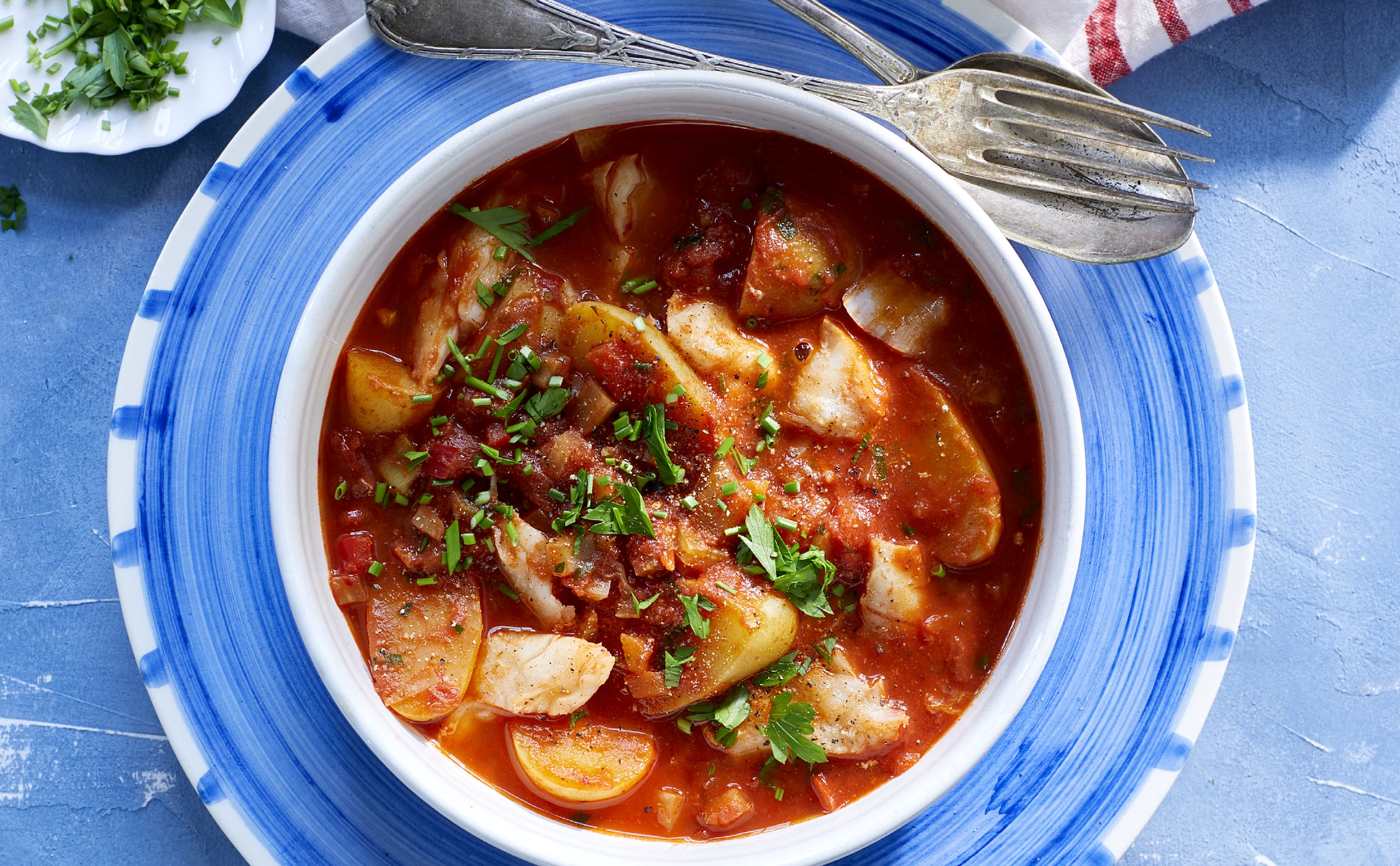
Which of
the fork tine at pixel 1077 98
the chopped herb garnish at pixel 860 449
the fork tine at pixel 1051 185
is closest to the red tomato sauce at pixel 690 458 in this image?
the chopped herb garnish at pixel 860 449

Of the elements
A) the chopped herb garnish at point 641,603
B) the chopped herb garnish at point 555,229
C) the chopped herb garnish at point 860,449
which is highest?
the chopped herb garnish at point 555,229

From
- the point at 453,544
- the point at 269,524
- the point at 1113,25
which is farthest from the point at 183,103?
the point at 1113,25

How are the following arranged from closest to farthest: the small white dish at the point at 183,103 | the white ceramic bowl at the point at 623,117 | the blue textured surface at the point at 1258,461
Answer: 1. the white ceramic bowl at the point at 623,117
2. the small white dish at the point at 183,103
3. the blue textured surface at the point at 1258,461

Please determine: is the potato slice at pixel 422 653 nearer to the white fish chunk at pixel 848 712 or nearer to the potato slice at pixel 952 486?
the white fish chunk at pixel 848 712

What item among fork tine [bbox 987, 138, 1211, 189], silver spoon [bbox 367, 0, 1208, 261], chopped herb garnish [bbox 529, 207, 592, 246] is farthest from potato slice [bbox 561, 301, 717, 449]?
fork tine [bbox 987, 138, 1211, 189]

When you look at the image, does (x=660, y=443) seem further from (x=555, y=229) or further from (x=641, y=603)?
(x=555, y=229)

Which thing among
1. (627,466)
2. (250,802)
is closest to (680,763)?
(627,466)

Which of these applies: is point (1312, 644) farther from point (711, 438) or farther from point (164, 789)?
point (164, 789)
